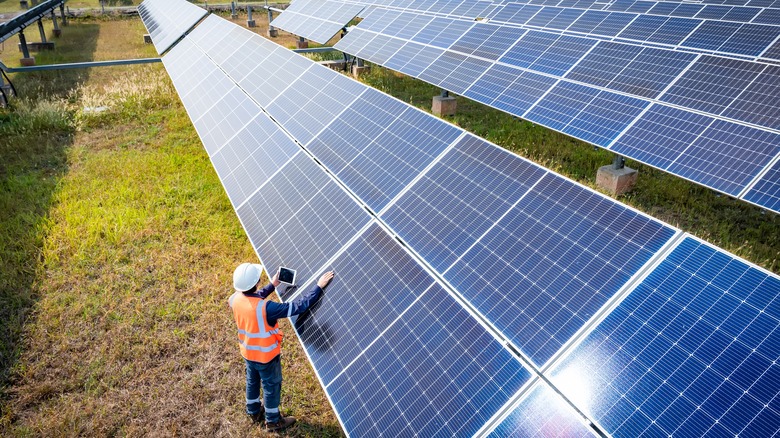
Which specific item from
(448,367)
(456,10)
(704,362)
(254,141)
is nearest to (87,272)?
(254,141)

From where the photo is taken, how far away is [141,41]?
96.8 feet

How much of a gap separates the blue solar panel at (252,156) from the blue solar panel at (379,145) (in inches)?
28.3

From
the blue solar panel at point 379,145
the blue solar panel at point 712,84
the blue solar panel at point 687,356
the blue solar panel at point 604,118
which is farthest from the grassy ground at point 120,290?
the blue solar panel at point 712,84

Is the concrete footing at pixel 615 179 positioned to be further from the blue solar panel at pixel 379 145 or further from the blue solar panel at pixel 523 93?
the blue solar panel at pixel 379 145

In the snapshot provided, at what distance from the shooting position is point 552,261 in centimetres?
446

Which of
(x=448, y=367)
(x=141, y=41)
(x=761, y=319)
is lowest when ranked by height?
(x=141, y=41)

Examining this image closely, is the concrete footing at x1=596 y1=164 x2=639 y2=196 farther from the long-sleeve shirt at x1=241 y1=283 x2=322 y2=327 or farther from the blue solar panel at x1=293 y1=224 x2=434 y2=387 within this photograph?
the long-sleeve shirt at x1=241 y1=283 x2=322 y2=327

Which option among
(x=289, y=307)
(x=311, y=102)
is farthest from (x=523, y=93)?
(x=289, y=307)

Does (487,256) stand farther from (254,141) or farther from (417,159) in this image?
(254,141)

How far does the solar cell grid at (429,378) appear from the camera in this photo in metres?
3.90

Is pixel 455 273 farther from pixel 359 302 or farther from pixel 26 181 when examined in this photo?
pixel 26 181

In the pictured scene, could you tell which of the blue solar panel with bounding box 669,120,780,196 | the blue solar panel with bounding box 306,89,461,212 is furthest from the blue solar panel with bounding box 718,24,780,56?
the blue solar panel with bounding box 306,89,461,212

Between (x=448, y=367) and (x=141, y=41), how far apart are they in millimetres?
31894

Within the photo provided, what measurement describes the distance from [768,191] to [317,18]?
20390 millimetres
